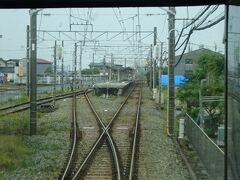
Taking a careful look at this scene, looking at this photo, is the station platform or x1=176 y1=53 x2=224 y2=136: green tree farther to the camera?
the station platform

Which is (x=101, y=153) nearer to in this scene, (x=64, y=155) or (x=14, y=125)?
(x=64, y=155)

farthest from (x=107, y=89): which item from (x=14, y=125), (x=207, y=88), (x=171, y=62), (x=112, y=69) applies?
(x=171, y=62)

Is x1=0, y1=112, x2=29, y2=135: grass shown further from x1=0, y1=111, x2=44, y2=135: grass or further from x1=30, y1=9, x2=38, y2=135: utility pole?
x1=30, y1=9, x2=38, y2=135: utility pole

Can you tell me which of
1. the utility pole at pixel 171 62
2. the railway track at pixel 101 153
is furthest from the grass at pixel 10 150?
the utility pole at pixel 171 62

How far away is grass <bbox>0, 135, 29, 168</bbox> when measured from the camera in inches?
482

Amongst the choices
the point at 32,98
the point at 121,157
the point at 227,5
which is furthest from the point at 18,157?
the point at 227,5

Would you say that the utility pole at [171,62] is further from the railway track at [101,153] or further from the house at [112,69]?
the house at [112,69]

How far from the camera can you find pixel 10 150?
13.6m

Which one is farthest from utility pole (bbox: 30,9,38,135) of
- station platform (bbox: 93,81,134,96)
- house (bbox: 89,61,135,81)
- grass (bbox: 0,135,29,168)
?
house (bbox: 89,61,135,81)

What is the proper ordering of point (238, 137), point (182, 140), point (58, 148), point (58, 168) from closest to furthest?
point (238, 137) → point (58, 168) → point (58, 148) → point (182, 140)

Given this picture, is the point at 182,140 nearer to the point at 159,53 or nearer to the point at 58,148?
the point at 58,148

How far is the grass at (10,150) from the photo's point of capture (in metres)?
12.2

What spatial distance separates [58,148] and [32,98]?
3626 millimetres

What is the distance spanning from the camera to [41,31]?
3406cm
